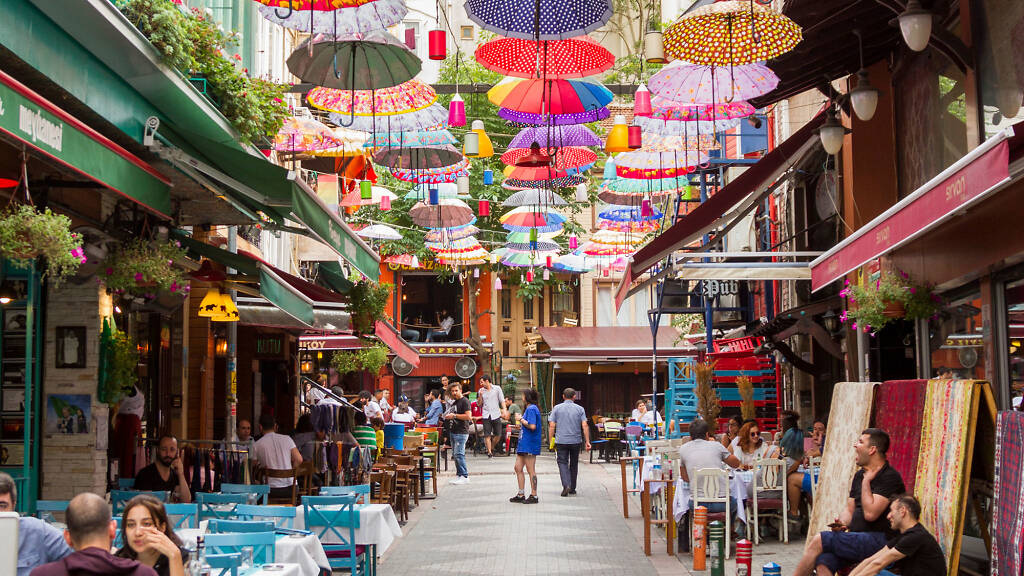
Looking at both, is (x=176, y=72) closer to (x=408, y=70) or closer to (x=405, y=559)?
(x=408, y=70)

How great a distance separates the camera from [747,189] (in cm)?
1400

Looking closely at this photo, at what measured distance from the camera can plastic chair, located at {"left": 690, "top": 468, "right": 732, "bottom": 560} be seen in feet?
41.4

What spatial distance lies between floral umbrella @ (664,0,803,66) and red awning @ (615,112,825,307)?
2668mm

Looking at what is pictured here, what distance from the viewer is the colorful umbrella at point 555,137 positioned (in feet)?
53.4

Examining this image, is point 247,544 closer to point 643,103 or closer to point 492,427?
point 643,103

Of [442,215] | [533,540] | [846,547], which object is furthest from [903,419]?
[442,215]

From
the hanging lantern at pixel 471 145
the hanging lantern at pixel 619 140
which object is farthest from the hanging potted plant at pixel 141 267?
the hanging lantern at pixel 619 140

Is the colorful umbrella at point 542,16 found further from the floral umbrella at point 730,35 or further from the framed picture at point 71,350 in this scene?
the framed picture at point 71,350

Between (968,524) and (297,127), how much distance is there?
9.98 meters

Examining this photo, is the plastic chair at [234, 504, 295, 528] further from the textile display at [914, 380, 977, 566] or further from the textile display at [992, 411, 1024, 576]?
the textile display at [992, 411, 1024, 576]

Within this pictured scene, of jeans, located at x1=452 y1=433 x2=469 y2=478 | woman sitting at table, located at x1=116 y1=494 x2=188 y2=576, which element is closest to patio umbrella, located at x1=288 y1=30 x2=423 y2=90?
woman sitting at table, located at x1=116 y1=494 x2=188 y2=576

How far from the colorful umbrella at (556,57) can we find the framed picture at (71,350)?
5002mm

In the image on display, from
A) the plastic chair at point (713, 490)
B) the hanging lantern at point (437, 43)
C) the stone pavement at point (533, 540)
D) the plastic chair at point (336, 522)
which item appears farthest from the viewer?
the plastic chair at point (713, 490)

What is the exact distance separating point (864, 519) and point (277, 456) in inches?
301
